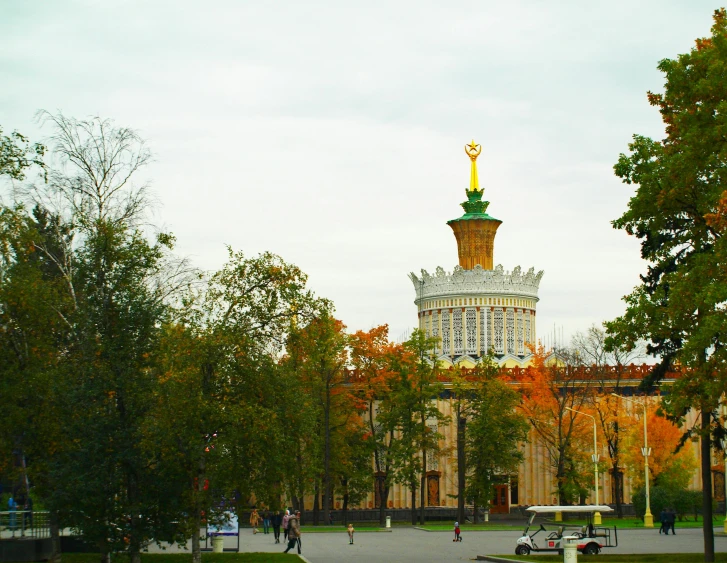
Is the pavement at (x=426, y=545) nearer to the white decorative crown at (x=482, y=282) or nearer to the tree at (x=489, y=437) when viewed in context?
the tree at (x=489, y=437)

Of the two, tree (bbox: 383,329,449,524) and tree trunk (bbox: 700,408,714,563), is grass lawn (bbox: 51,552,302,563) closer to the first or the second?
tree trunk (bbox: 700,408,714,563)

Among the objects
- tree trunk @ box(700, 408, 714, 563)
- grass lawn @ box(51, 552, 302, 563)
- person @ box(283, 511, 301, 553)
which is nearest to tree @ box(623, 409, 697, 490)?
person @ box(283, 511, 301, 553)

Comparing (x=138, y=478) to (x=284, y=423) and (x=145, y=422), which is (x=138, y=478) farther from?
(x=284, y=423)

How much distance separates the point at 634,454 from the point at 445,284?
85.0 ft

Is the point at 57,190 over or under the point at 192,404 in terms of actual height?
over

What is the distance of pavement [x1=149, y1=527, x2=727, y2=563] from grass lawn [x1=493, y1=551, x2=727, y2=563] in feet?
1.33

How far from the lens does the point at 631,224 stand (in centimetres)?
2986

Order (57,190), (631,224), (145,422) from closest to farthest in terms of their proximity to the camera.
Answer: (145,422) < (631,224) < (57,190)

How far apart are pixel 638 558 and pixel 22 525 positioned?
1739 centimetres

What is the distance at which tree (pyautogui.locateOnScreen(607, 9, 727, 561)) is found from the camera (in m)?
25.0

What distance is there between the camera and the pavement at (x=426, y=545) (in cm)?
3350

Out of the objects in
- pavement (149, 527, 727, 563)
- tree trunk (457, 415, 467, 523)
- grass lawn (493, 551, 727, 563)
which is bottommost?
pavement (149, 527, 727, 563)

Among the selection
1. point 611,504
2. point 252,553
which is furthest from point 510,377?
point 252,553

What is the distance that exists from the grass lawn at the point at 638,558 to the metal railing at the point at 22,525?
13451 millimetres
